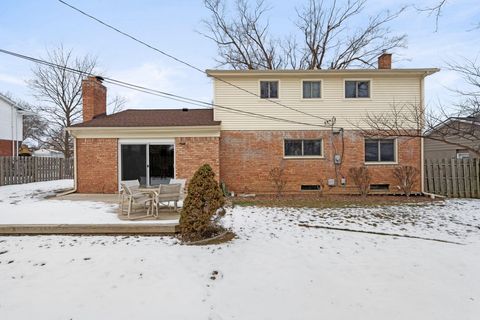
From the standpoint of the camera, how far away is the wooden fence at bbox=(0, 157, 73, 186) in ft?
49.0

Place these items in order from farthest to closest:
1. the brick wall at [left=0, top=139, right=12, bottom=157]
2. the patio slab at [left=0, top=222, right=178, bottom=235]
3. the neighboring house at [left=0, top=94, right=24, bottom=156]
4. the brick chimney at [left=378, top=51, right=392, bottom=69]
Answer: the neighboring house at [left=0, top=94, right=24, bottom=156] → the brick wall at [left=0, top=139, right=12, bottom=157] → the brick chimney at [left=378, top=51, right=392, bottom=69] → the patio slab at [left=0, top=222, right=178, bottom=235]

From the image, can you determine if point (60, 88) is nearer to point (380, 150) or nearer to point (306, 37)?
point (306, 37)

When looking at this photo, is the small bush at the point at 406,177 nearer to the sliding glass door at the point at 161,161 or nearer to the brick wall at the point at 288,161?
the brick wall at the point at 288,161

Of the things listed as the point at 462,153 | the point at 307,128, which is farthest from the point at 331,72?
the point at 462,153

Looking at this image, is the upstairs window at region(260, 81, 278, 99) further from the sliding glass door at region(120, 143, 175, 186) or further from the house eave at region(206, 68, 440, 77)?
the sliding glass door at region(120, 143, 175, 186)

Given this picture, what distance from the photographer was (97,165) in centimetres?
1183

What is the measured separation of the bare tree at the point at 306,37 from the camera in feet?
75.4

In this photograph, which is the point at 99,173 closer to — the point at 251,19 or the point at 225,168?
the point at 225,168

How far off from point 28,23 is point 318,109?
11.0 metres

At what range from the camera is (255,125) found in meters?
12.5

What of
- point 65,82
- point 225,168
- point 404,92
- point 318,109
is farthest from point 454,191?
point 65,82

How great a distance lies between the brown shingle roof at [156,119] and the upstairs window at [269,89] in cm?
246

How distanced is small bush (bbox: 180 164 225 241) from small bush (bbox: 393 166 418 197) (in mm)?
9438

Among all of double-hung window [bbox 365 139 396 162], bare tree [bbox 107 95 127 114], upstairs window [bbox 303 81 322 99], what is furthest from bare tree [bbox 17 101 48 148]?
double-hung window [bbox 365 139 396 162]
